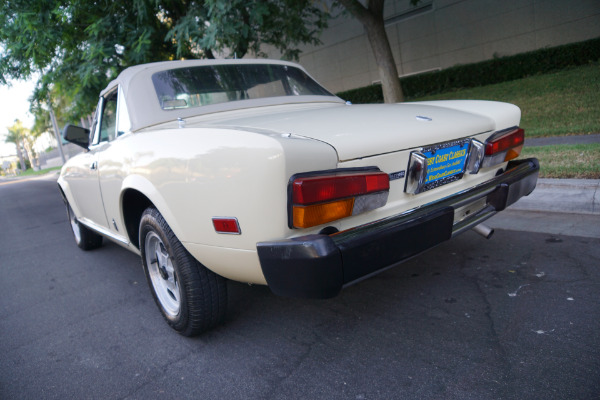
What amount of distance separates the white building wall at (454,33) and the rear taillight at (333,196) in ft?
40.9

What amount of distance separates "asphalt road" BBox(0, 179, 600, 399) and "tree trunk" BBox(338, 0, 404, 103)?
7.60m

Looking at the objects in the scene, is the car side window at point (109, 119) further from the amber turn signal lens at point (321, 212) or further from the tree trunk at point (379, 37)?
the tree trunk at point (379, 37)

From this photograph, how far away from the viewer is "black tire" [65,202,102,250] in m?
4.82

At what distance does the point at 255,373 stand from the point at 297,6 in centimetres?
1012

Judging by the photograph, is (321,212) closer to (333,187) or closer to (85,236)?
(333,187)

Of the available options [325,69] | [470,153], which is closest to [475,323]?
[470,153]

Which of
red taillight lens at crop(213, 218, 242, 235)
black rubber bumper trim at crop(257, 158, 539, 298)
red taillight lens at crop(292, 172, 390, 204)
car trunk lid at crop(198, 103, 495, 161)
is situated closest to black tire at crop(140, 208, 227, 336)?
red taillight lens at crop(213, 218, 242, 235)

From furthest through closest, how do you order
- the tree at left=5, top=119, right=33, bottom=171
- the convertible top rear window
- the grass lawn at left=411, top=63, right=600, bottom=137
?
the tree at left=5, top=119, right=33, bottom=171, the grass lawn at left=411, top=63, right=600, bottom=137, the convertible top rear window

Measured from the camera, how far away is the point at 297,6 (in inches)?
420

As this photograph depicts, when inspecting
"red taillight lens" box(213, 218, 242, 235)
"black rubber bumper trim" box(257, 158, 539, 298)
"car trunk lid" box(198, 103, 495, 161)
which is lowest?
"black rubber bumper trim" box(257, 158, 539, 298)

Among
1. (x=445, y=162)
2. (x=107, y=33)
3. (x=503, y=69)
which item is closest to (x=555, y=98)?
(x=503, y=69)

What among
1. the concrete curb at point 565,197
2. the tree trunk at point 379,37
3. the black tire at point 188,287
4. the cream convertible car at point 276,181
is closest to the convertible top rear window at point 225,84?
the cream convertible car at point 276,181

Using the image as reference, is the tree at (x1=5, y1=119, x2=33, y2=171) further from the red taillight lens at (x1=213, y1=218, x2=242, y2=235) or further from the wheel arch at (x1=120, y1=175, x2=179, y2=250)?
the red taillight lens at (x1=213, y1=218, x2=242, y2=235)

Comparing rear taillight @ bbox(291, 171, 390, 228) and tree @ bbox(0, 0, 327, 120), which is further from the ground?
tree @ bbox(0, 0, 327, 120)
